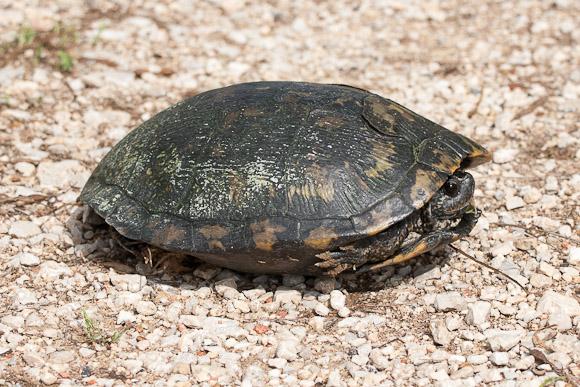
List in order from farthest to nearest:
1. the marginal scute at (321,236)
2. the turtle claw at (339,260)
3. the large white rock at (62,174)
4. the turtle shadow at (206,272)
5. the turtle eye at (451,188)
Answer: the large white rock at (62,174) → the turtle shadow at (206,272) → the turtle eye at (451,188) → the turtle claw at (339,260) → the marginal scute at (321,236)

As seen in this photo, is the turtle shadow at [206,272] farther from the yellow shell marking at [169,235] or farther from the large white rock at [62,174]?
the large white rock at [62,174]

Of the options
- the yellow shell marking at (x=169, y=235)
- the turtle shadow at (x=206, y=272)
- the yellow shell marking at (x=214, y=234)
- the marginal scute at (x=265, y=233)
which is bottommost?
the turtle shadow at (x=206, y=272)

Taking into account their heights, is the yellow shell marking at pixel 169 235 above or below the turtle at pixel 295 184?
below

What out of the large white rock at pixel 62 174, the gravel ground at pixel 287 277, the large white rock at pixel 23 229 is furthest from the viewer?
the large white rock at pixel 62 174

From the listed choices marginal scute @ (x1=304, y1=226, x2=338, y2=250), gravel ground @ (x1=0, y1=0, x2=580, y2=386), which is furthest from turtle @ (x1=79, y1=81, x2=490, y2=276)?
gravel ground @ (x1=0, y1=0, x2=580, y2=386)

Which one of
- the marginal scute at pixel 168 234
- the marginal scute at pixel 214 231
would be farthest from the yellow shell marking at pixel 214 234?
the marginal scute at pixel 168 234

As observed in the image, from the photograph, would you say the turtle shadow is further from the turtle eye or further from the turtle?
the turtle eye
